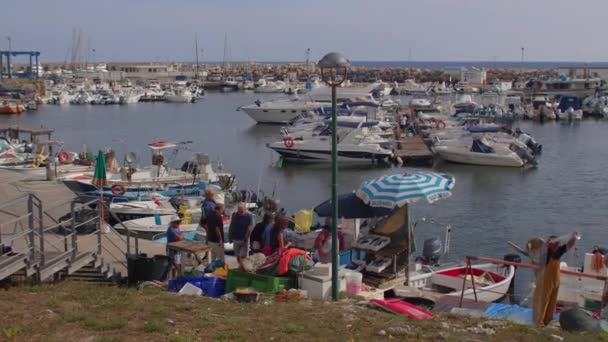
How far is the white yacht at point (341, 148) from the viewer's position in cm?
3678

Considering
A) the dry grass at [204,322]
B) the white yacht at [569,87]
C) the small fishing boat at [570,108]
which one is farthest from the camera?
the white yacht at [569,87]

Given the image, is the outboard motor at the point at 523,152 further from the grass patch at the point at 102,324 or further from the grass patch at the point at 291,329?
the grass patch at the point at 102,324

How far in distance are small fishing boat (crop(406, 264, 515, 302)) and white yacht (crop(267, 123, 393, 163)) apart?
2280 centimetres

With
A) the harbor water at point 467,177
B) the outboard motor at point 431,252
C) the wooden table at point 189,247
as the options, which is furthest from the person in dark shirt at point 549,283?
the harbor water at point 467,177

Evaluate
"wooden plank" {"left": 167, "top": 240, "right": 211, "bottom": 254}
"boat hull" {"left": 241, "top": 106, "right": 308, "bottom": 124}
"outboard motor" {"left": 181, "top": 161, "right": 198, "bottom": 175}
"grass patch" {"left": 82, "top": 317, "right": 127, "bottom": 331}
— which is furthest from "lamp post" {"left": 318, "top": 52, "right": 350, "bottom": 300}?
"boat hull" {"left": 241, "top": 106, "right": 308, "bottom": 124}

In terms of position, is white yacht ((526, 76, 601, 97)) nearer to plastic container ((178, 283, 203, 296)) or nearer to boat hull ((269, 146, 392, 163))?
boat hull ((269, 146, 392, 163))

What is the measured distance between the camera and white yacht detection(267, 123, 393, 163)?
3678 cm

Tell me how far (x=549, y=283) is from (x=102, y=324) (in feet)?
18.3

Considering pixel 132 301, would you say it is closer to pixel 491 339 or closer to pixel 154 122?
pixel 491 339

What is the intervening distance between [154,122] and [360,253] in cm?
5198

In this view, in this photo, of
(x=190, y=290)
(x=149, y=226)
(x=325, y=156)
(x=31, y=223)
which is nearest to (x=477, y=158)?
(x=325, y=156)

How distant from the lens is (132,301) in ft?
27.7

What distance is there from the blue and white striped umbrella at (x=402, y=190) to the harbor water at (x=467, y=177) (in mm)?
4879

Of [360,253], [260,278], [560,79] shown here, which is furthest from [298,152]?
[560,79]
